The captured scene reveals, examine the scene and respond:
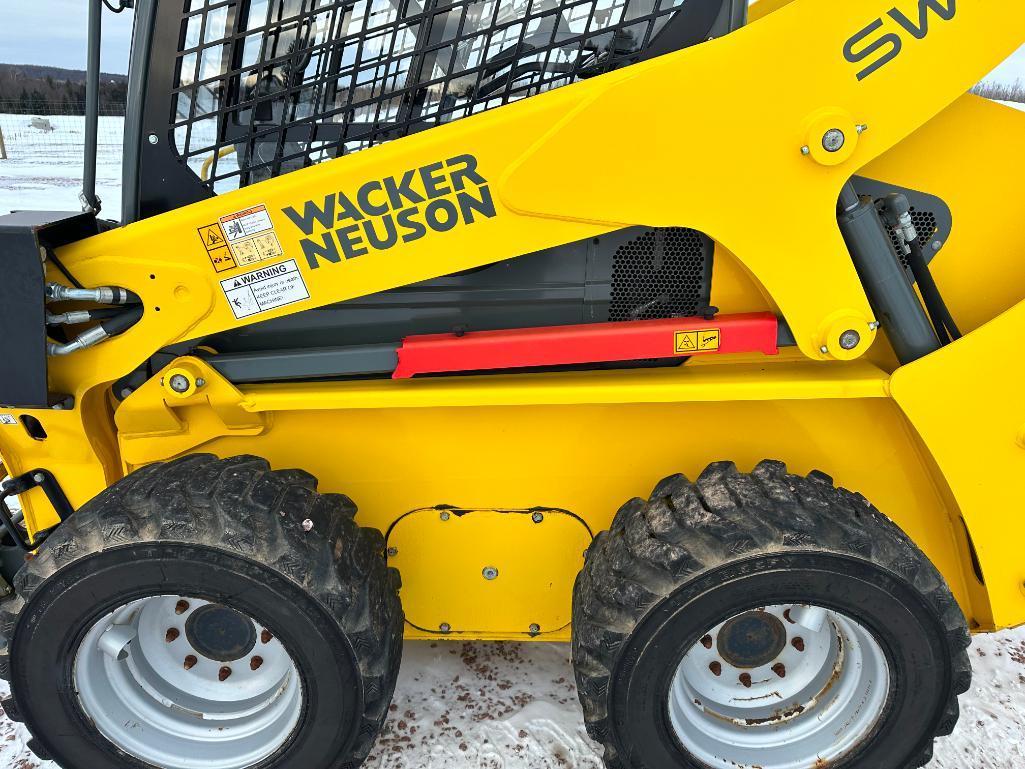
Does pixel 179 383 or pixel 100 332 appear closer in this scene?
pixel 100 332

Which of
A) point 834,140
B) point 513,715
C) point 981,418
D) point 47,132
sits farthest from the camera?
point 47,132

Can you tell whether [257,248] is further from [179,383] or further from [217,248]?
[179,383]

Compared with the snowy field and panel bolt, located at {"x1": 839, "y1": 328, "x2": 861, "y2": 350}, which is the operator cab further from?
the snowy field

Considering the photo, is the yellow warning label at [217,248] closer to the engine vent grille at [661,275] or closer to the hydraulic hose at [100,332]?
the hydraulic hose at [100,332]

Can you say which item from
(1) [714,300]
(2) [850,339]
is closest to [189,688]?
(1) [714,300]

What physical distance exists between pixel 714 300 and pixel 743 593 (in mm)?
810

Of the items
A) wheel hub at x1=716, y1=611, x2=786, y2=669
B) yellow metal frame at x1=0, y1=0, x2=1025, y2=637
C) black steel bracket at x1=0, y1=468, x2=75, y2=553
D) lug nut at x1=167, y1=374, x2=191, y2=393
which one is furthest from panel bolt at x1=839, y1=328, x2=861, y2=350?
black steel bracket at x1=0, y1=468, x2=75, y2=553

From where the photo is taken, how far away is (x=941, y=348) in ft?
6.26

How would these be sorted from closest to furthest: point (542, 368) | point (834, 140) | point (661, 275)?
point (834, 140), point (661, 275), point (542, 368)

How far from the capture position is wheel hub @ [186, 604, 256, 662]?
2.22m

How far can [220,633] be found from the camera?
7.35 feet

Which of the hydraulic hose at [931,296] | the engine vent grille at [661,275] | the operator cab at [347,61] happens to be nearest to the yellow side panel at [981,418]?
the hydraulic hose at [931,296]

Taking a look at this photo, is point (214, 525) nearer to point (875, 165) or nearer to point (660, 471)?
point (660, 471)

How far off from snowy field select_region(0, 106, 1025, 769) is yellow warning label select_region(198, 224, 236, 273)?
1.64m
